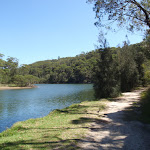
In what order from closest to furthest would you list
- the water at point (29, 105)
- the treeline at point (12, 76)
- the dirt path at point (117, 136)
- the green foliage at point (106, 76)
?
the dirt path at point (117, 136)
the water at point (29, 105)
the green foliage at point (106, 76)
the treeline at point (12, 76)

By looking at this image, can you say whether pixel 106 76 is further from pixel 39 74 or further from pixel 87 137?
pixel 39 74

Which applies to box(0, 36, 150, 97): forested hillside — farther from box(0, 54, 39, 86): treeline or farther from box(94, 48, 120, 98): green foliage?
box(0, 54, 39, 86): treeline

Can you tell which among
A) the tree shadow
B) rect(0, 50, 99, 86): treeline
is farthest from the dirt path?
rect(0, 50, 99, 86): treeline

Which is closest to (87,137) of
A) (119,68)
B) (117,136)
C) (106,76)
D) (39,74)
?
(117,136)

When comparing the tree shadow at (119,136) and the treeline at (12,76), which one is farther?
the treeline at (12,76)

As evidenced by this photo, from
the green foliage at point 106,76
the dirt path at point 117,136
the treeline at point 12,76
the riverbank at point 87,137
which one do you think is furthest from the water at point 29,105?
the treeline at point 12,76

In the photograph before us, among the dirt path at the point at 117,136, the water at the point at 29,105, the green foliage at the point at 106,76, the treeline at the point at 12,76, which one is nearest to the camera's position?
the dirt path at the point at 117,136

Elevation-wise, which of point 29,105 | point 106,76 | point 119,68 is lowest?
point 29,105

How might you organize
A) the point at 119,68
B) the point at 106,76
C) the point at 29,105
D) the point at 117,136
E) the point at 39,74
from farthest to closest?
the point at 39,74
the point at 29,105
the point at 119,68
the point at 106,76
the point at 117,136

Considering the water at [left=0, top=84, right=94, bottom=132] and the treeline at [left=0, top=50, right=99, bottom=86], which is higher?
the treeline at [left=0, top=50, right=99, bottom=86]

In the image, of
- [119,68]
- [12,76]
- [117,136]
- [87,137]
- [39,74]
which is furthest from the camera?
[39,74]

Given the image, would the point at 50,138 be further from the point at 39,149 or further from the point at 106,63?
the point at 106,63

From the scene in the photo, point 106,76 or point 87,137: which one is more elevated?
point 106,76

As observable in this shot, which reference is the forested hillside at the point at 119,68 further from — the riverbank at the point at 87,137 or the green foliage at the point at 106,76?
the riverbank at the point at 87,137
